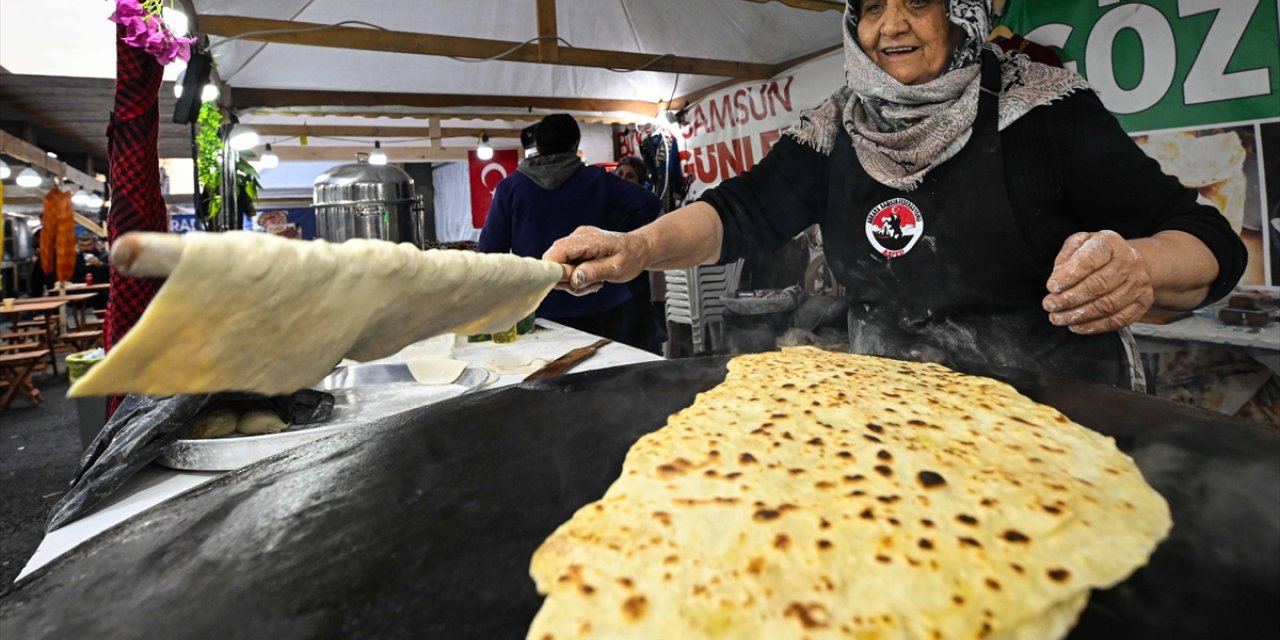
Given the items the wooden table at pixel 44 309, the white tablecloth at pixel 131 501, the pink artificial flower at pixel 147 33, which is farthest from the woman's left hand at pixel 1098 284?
the wooden table at pixel 44 309

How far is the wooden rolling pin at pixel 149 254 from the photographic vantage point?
431 millimetres

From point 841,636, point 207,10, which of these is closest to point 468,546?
point 841,636

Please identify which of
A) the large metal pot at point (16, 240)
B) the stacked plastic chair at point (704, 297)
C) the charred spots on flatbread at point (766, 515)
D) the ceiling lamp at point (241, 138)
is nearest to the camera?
the charred spots on flatbread at point (766, 515)

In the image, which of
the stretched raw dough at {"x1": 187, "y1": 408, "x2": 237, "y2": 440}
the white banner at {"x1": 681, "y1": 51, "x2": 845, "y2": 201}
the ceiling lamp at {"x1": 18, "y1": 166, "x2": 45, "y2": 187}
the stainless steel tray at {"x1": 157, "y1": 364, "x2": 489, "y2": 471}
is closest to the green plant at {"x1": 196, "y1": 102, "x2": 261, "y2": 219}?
the stainless steel tray at {"x1": 157, "y1": 364, "x2": 489, "y2": 471}

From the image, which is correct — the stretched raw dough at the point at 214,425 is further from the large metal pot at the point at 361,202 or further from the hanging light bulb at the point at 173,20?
the large metal pot at the point at 361,202

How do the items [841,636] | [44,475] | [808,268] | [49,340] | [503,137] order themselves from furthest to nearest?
[503,137] → [49,340] → [808,268] → [44,475] → [841,636]

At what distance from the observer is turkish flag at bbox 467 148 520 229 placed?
8.52 meters

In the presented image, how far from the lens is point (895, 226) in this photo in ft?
5.41

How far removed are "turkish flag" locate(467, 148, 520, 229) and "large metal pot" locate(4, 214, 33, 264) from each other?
8.62m

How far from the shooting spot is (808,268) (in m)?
4.89

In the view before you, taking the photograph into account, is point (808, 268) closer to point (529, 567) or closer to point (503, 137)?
point (529, 567)

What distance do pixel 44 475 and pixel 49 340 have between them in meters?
4.49

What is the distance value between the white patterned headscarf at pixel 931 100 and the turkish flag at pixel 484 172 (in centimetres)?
727

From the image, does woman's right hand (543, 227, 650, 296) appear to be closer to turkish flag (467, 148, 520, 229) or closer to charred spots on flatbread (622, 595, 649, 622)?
charred spots on flatbread (622, 595, 649, 622)
